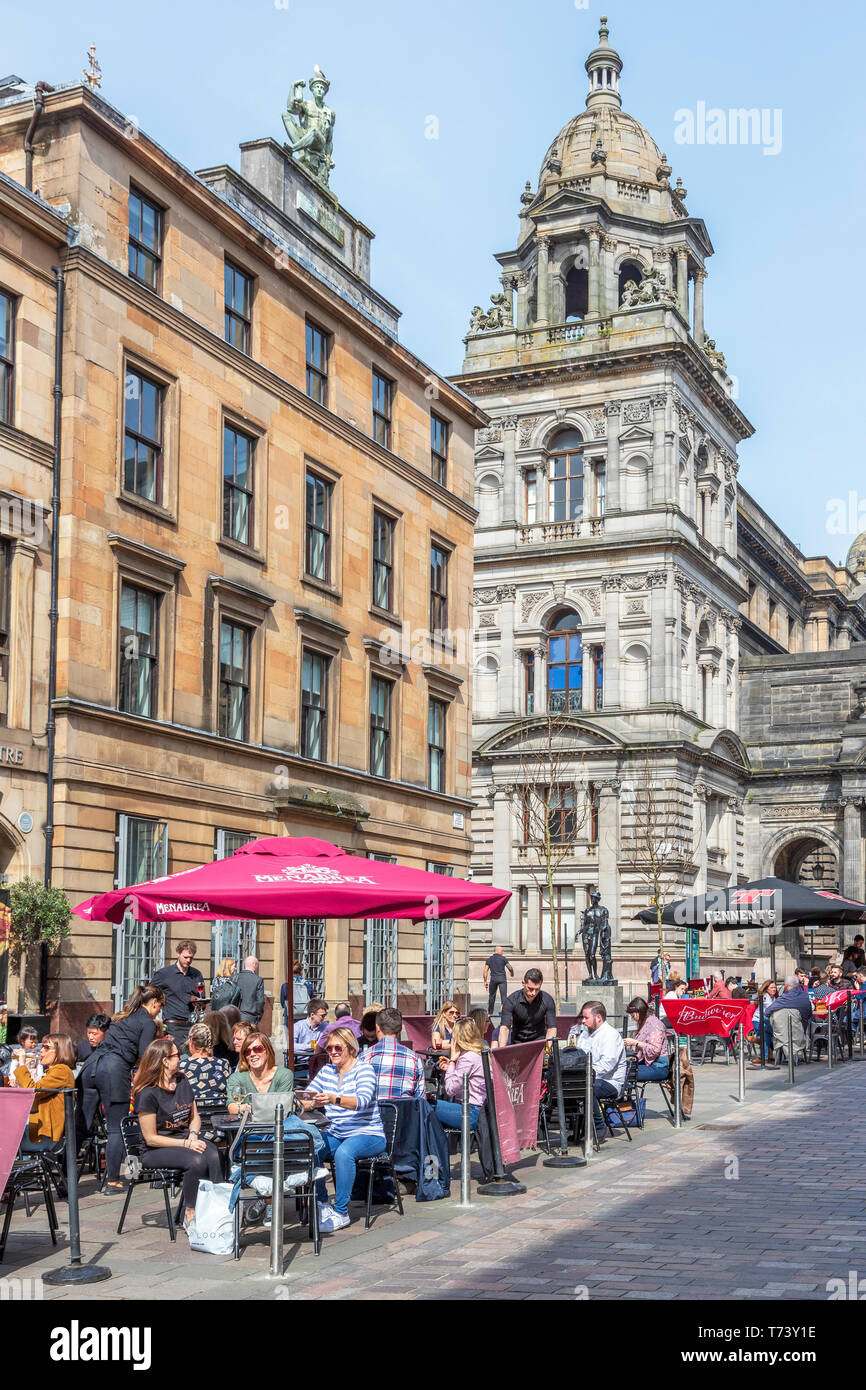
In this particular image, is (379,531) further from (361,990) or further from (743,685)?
(743,685)

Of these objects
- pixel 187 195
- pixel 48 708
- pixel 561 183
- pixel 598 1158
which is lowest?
pixel 598 1158

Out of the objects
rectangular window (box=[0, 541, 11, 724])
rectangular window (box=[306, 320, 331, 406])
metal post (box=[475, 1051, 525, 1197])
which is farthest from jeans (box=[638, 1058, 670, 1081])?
rectangular window (box=[306, 320, 331, 406])

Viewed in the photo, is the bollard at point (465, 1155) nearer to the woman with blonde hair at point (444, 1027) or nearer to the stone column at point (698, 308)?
the woman with blonde hair at point (444, 1027)

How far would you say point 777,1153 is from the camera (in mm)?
15648

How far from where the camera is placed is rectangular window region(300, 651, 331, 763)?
94.5ft

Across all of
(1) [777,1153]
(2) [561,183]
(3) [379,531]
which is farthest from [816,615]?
(1) [777,1153]

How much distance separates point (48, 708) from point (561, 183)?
49903mm

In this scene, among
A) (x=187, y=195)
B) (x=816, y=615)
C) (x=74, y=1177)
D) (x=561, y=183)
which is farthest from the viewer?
(x=816, y=615)

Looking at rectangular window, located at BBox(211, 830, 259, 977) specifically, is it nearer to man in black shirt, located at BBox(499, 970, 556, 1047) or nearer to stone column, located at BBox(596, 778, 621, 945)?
man in black shirt, located at BBox(499, 970, 556, 1047)

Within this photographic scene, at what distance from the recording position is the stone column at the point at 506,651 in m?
60.0

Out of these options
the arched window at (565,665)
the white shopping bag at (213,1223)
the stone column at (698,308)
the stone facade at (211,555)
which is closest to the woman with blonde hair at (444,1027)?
the stone facade at (211,555)

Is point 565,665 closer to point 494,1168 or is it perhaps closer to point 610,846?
point 610,846

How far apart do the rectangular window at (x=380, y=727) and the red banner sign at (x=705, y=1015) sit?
8.91m
